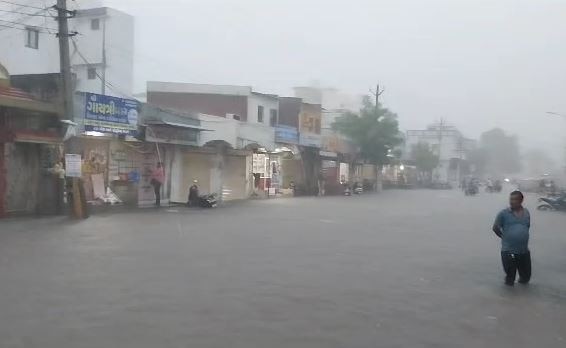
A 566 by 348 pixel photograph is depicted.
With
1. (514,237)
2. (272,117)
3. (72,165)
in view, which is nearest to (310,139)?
(272,117)

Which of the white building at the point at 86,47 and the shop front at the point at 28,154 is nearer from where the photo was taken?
the shop front at the point at 28,154

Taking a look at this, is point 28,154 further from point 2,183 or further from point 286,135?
point 286,135

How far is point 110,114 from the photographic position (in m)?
20.8

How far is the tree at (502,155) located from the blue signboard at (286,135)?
8578 cm

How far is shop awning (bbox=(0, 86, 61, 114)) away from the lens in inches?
663

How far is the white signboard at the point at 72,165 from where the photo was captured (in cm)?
1723

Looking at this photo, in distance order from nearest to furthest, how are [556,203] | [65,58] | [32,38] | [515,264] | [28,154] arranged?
[515,264] < [65,58] < [28,154] < [556,203] < [32,38]

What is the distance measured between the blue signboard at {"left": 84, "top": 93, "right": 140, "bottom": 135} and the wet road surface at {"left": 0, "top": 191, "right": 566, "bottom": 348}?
5522 mm

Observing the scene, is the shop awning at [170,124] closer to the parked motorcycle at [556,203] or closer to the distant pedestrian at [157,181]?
the distant pedestrian at [157,181]

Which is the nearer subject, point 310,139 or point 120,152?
point 120,152

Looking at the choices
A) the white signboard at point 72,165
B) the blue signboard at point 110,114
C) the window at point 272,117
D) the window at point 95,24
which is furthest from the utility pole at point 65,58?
the window at point 95,24

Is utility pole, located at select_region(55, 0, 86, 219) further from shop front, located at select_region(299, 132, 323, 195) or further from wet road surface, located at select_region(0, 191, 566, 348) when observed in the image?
shop front, located at select_region(299, 132, 323, 195)

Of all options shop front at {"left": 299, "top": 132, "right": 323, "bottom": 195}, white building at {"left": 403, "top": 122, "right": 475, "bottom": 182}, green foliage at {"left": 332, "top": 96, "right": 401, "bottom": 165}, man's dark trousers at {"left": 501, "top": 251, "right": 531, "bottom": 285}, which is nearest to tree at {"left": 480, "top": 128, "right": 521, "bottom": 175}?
white building at {"left": 403, "top": 122, "right": 475, "bottom": 182}

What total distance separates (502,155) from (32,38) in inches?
3841
